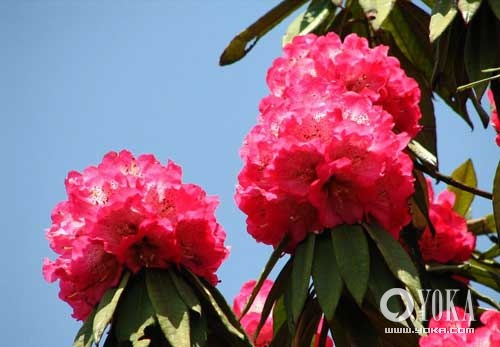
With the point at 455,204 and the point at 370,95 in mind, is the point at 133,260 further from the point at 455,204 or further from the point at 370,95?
the point at 455,204

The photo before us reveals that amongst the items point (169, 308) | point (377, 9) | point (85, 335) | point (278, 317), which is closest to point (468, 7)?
point (377, 9)

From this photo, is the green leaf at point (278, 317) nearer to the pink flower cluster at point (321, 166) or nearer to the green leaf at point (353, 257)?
the pink flower cluster at point (321, 166)

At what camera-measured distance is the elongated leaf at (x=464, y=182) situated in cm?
422

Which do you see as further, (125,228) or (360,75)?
(360,75)

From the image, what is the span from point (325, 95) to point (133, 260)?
62 centimetres

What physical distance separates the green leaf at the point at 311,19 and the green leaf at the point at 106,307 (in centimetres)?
119

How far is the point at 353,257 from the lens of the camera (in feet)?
8.81

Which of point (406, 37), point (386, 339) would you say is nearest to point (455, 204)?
point (406, 37)

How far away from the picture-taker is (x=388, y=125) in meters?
2.84

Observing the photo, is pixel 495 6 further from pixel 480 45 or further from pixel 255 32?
pixel 255 32

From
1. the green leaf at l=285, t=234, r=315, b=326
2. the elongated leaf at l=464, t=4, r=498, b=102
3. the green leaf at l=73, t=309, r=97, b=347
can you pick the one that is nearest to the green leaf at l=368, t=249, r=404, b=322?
the green leaf at l=285, t=234, r=315, b=326

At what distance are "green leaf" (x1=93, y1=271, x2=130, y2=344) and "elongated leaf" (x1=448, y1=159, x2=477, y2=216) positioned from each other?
1.74m

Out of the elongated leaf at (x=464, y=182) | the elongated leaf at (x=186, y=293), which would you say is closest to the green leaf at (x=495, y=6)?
the elongated leaf at (x=464, y=182)

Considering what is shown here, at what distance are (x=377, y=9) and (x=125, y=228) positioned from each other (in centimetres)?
117
